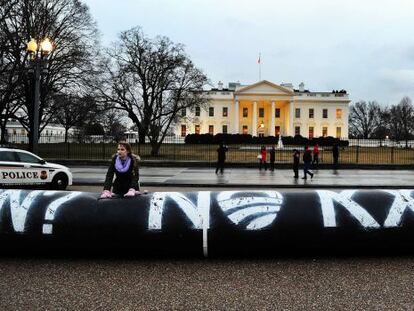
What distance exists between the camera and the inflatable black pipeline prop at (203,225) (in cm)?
575

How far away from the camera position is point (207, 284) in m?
4.96

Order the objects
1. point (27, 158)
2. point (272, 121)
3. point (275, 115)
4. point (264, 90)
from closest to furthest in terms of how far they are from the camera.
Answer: point (27, 158) < point (264, 90) < point (272, 121) < point (275, 115)

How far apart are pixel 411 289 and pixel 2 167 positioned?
12.9 metres

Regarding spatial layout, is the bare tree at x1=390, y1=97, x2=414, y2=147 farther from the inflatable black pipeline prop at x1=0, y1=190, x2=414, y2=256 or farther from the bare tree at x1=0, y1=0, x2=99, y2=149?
the inflatable black pipeline prop at x1=0, y1=190, x2=414, y2=256

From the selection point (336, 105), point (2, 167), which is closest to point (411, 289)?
→ point (2, 167)

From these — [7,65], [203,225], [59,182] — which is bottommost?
[59,182]

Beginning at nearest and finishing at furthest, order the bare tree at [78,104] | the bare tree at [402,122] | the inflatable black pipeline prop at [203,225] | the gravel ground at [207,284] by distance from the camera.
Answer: the gravel ground at [207,284] < the inflatable black pipeline prop at [203,225] < the bare tree at [78,104] < the bare tree at [402,122]

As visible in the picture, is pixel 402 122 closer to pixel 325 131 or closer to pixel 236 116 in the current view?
pixel 325 131

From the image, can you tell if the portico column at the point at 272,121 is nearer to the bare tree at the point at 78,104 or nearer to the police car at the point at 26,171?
the bare tree at the point at 78,104

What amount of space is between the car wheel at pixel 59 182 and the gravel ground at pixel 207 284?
9723mm

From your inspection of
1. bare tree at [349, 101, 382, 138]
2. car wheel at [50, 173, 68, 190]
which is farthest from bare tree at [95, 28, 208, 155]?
bare tree at [349, 101, 382, 138]

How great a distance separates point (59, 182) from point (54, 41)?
941 inches

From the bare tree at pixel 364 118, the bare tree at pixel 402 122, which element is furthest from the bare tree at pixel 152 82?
the bare tree at pixel 364 118

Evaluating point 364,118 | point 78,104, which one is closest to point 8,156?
point 78,104
